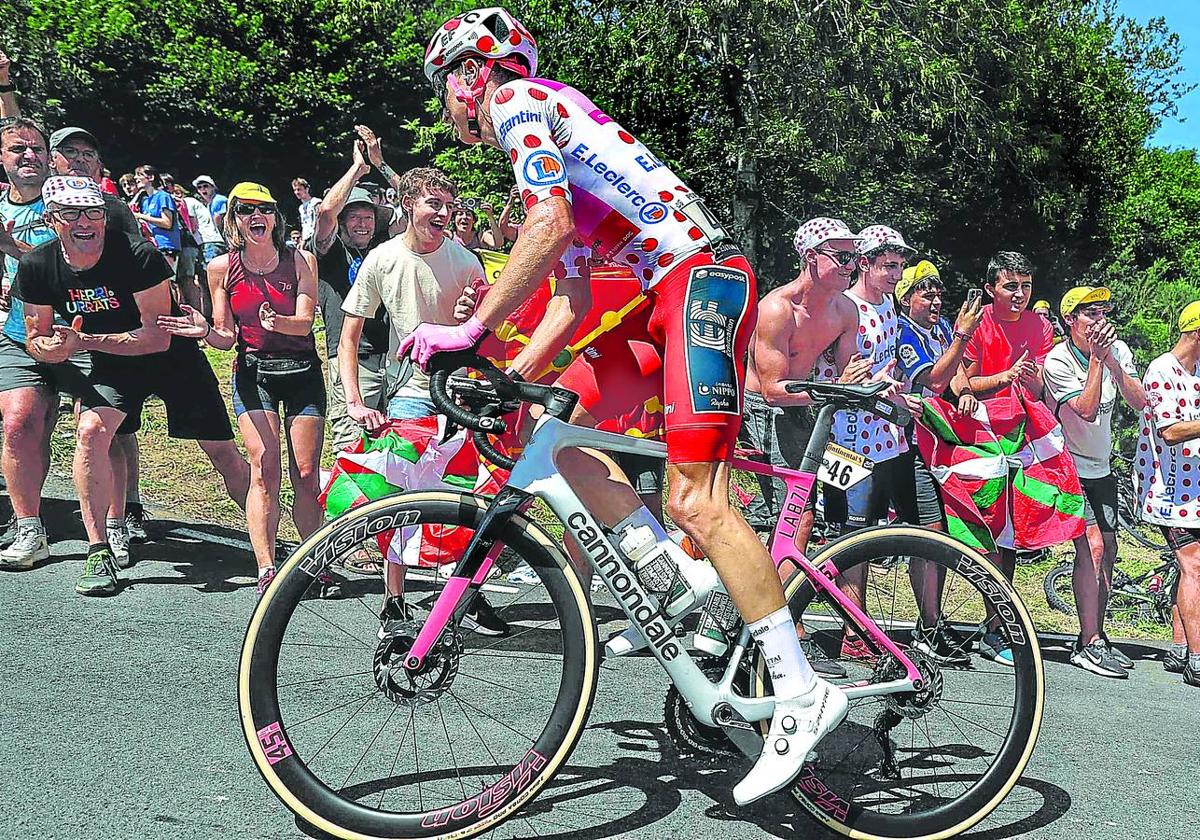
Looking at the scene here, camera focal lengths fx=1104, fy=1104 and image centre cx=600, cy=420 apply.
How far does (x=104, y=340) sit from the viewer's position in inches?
233

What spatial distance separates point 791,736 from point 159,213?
1089 centimetres

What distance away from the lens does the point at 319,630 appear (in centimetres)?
364

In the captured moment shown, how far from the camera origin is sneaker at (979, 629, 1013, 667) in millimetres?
3371

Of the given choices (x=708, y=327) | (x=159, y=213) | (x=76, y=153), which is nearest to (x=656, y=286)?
(x=708, y=327)

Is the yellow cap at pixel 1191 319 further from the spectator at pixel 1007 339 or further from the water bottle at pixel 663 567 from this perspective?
the water bottle at pixel 663 567

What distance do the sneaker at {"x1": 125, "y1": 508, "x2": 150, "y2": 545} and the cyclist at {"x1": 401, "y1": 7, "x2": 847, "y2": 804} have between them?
4.17m

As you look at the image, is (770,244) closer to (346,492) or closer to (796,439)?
(796,439)

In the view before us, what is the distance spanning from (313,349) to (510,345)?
4.01ft

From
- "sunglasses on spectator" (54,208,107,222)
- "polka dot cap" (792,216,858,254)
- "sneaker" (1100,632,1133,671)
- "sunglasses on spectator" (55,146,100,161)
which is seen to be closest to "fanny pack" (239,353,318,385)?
"sunglasses on spectator" (54,208,107,222)

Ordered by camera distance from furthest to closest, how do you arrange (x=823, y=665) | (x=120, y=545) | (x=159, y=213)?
1. (x=159, y=213)
2. (x=120, y=545)
3. (x=823, y=665)

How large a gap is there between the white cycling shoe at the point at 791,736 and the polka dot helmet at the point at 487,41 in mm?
1952

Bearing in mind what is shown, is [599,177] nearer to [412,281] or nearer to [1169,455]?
[412,281]

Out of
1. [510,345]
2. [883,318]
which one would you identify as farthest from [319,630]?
[883,318]

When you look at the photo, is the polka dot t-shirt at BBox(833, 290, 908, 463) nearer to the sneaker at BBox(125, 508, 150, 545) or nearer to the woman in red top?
the woman in red top
